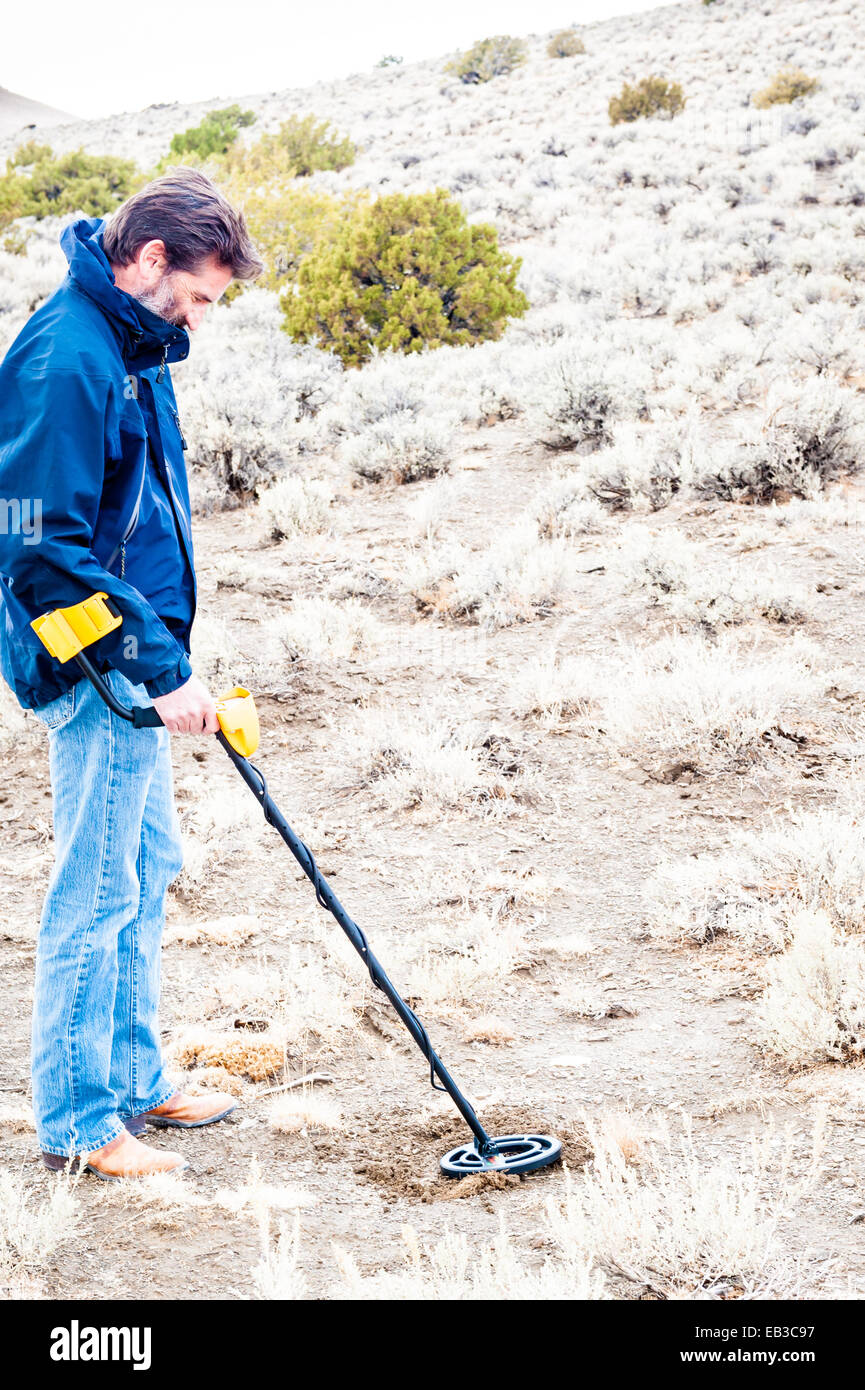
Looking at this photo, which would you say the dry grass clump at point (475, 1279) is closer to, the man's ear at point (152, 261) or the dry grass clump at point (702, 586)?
the man's ear at point (152, 261)

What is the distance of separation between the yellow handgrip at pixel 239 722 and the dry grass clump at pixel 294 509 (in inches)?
241

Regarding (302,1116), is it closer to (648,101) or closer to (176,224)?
(176,224)

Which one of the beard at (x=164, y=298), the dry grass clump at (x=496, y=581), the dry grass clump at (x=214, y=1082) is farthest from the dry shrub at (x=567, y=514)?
the beard at (x=164, y=298)

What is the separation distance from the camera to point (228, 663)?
21.5 feet

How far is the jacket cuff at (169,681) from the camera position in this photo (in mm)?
2395

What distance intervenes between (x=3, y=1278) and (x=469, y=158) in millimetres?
28790

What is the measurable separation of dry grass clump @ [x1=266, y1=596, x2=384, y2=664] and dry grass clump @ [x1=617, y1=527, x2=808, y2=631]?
5.81 ft

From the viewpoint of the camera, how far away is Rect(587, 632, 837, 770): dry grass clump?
522cm

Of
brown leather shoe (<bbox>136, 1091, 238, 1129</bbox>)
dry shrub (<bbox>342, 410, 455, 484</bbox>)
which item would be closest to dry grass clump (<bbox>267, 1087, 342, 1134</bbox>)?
brown leather shoe (<bbox>136, 1091, 238, 1129</bbox>)

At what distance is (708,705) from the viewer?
5344 millimetres

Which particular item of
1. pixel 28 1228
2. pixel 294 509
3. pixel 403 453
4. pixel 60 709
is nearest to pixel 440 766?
pixel 60 709

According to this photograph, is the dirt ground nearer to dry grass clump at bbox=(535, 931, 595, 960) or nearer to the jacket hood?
dry grass clump at bbox=(535, 931, 595, 960)
